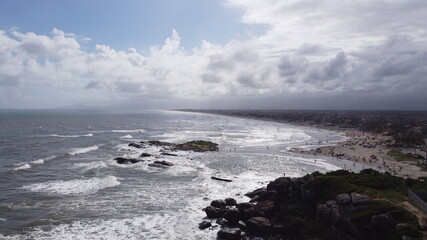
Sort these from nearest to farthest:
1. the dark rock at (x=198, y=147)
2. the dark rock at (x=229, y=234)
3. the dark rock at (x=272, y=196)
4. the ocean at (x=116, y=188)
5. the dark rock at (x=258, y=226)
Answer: the dark rock at (x=229, y=234), the dark rock at (x=258, y=226), the ocean at (x=116, y=188), the dark rock at (x=272, y=196), the dark rock at (x=198, y=147)

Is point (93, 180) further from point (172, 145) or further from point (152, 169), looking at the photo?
point (172, 145)

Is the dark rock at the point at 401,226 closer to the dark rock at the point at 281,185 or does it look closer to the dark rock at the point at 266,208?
the dark rock at the point at 266,208

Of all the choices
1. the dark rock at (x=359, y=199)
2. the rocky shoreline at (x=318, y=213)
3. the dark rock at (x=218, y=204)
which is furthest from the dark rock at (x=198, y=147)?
the dark rock at (x=359, y=199)

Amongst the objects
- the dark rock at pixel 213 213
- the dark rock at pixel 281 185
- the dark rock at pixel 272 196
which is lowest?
the dark rock at pixel 213 213

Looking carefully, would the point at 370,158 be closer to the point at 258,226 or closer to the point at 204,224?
the point at 258,226

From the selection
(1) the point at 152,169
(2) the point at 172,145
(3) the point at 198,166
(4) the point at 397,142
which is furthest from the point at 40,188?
(4) the point at 397,142

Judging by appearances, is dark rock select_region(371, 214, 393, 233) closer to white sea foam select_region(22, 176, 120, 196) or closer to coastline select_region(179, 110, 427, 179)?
white sea foam select_region(22, 176, 120, 196)

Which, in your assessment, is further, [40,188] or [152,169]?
[152,169]

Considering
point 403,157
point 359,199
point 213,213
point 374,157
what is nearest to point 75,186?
point 213,213
